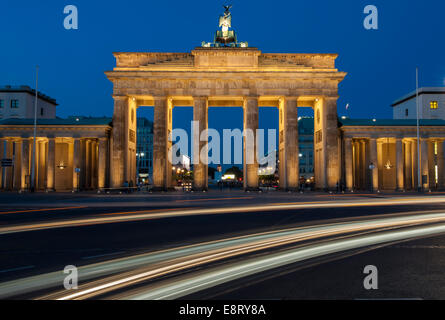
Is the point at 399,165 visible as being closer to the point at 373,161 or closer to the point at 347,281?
the point at 373,161

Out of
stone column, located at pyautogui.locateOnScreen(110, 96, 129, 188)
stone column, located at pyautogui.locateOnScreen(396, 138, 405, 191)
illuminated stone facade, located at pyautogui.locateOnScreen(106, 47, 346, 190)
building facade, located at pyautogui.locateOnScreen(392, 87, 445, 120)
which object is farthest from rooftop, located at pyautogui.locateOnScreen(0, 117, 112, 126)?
building facade, located at pyautogui.locateOnScreen(392, 87, 445, 120)

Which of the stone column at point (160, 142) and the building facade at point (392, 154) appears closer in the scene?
the stone column at point (160, 142)

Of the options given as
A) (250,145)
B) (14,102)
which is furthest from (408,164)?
(14,102)

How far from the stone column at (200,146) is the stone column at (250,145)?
6.06 meters

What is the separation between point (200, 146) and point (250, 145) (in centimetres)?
737

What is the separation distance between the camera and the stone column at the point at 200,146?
50.5 metres

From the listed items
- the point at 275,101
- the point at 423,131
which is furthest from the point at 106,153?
the point at 423,131

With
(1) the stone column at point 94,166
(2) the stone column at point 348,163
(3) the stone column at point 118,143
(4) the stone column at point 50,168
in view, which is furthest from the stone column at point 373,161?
(4) the stone column at point 50,168

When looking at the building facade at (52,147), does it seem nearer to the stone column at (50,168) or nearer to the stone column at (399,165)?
the stone column at (50,168)

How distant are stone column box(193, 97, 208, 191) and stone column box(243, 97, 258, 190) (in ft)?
19.9

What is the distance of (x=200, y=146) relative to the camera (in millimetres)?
50531

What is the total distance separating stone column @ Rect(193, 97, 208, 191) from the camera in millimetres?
50500

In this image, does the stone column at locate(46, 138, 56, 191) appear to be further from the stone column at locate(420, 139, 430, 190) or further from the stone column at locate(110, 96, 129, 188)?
the stone column at locate(420, 139, 430, 190)

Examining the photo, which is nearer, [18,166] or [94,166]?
[18,166]
